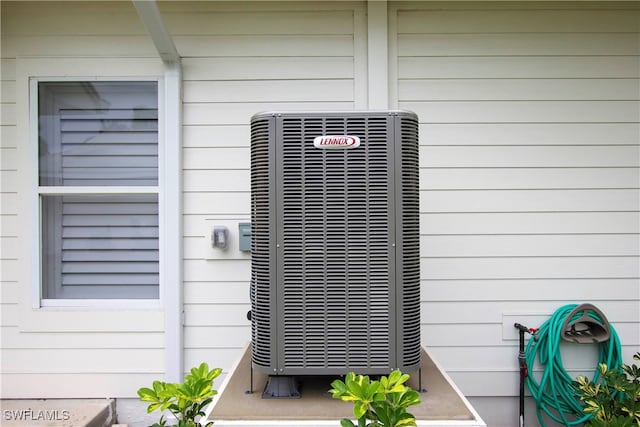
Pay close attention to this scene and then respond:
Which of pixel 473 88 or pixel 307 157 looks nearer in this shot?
pixel 307 157

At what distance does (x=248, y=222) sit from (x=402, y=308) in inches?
46.8

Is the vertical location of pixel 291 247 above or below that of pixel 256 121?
below

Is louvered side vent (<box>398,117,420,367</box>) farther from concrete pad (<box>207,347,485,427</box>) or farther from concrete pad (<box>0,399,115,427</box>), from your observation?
concrete pad (<box>0,399,115,427</box>)

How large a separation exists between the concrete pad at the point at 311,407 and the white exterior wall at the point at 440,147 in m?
0.83

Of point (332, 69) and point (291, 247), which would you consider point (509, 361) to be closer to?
point (291, 247)

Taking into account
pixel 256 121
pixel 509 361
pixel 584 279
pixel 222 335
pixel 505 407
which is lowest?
pixel 505 407

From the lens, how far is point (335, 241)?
4.91 ft

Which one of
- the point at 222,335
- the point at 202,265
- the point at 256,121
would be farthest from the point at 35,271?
the point at 256,121

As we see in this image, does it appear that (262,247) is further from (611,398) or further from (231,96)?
(611,398)

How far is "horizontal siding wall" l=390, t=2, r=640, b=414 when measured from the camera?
2426 millimetres

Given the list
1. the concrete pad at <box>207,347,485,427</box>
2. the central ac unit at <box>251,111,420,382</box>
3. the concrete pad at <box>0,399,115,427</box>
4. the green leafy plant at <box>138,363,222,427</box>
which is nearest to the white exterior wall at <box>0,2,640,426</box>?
the concrete pad at <box>0,399,115,427</box>

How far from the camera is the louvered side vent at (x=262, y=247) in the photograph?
150cm

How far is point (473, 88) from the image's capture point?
2447 millimetres

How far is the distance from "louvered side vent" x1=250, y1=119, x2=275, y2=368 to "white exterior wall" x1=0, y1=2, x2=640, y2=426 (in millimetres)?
924
